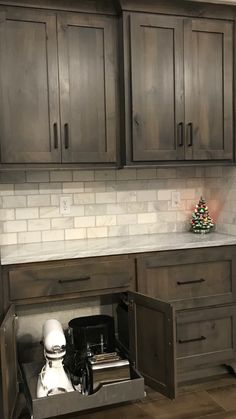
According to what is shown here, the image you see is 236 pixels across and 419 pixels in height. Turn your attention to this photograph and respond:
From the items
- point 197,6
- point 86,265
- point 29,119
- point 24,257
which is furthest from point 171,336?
point 197,6

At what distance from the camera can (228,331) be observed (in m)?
2.71

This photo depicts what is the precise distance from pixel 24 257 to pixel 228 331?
1.37m

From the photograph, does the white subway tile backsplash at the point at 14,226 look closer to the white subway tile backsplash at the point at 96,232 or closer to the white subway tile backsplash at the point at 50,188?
the white subway tile backsplash at the point at 50,188

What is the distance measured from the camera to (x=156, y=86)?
261 centimetres

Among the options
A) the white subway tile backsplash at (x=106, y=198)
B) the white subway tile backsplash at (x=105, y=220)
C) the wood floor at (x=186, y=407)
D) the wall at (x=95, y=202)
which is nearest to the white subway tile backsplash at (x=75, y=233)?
the wall at (x=95, y=202)

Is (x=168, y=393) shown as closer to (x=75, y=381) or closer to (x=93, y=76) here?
(x=75, y=381)

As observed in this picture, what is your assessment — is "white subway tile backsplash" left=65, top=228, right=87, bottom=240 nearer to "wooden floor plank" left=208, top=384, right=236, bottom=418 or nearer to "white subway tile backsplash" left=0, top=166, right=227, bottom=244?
"white subway tile backsplash" left=0, top=166, right=227, bottom=244

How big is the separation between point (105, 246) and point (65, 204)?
479 millimetres

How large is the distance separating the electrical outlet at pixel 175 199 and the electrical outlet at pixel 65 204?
0.75 metres

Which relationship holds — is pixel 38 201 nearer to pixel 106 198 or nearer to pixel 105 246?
pixel 106 198

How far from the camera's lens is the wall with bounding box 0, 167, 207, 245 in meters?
2.76

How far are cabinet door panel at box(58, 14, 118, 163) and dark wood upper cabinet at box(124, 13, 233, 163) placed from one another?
4.1 inches

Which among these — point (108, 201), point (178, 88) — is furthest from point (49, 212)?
point (178, 88)

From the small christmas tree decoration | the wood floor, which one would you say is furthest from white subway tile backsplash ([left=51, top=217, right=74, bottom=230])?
the wood floor
